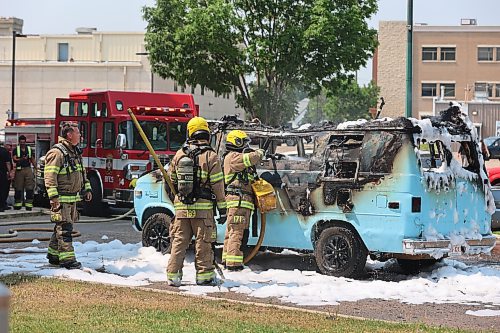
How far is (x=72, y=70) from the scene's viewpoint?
63000 mm

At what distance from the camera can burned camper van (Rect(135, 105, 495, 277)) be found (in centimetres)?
1042

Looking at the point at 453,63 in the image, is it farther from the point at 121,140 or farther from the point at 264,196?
the point at 264,196

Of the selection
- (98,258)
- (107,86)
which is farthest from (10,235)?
(107,86)

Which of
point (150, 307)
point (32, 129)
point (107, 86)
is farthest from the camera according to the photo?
point (107, 86)

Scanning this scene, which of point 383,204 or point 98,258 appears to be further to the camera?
point 98,258

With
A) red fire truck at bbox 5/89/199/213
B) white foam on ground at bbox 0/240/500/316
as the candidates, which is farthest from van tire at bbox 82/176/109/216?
white foam on ground at bbox 0/240/500/316

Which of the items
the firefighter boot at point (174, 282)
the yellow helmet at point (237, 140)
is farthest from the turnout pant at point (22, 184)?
the firefighter boot at point (174, 282)

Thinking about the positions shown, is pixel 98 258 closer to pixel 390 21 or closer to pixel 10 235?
pixel 10 235

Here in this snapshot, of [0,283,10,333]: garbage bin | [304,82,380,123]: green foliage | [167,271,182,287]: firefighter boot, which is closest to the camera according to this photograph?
[0,283,10,333]: garbage bin

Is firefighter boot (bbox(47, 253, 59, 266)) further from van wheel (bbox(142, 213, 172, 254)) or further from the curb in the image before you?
the curb

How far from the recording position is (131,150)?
2008 centimetres

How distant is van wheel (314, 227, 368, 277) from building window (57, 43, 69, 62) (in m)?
57.9

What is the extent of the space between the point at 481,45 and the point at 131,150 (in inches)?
2332

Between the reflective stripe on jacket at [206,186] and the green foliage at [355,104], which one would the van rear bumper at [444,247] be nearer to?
the reflective stripe on jacket at [206,186]
